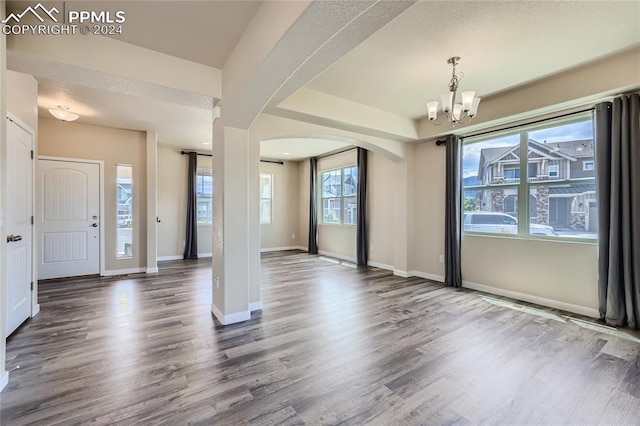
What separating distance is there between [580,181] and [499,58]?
74.7 inches

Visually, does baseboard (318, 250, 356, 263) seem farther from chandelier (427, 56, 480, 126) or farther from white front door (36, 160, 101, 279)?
white front door (36, 160, 101, 279)

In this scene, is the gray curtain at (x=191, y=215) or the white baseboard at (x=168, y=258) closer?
the white baseboard at (x=168, y=258)

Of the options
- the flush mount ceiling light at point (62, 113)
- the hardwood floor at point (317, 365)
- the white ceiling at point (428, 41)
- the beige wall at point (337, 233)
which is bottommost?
the hardwood floor at point (317, 365)

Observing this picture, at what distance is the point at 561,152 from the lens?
356cm

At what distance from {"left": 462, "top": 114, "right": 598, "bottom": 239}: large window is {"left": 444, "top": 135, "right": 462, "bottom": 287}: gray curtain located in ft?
0.68

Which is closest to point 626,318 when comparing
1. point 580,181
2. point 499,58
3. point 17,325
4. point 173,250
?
point 580,181

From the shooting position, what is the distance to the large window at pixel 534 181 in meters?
3.38

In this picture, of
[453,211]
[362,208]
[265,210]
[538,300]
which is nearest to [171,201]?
[265,210]

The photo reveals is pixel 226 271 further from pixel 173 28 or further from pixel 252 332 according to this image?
pixel 173 28

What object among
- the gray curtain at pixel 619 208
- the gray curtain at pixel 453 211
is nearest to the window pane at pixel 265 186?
the gray curtain at pixel 453 211

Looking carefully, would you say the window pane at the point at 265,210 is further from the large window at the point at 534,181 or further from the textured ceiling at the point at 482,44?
the large window at the point at 534,181

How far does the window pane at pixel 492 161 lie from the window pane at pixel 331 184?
3428 mm

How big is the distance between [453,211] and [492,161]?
951 millimetres

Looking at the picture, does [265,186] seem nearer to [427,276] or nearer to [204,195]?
[204,195]
